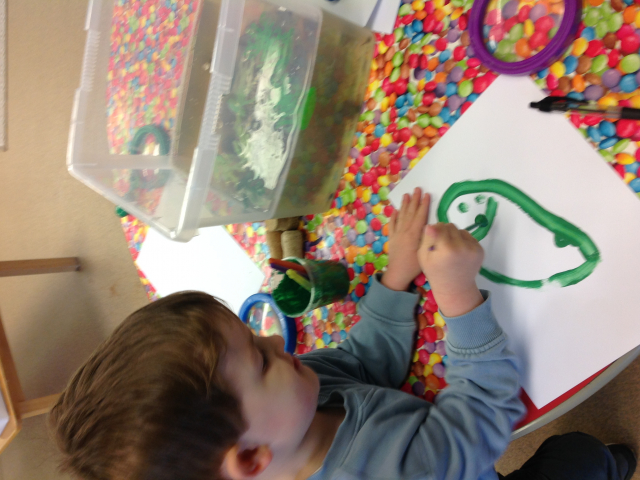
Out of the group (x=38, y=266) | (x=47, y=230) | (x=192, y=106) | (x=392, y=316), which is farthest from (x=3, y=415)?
(x=392, y=316)

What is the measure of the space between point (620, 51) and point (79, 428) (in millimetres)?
638

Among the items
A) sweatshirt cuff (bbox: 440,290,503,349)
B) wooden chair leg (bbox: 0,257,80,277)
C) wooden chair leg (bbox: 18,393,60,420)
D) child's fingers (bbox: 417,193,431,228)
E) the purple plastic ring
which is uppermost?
the purple plastic ring

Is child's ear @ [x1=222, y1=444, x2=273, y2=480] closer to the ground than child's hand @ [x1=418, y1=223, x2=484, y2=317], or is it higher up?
closer to the ground

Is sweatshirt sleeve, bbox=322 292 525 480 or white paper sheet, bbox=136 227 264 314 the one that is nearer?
sweatshirt sleeve, bbox=322 292 525 480

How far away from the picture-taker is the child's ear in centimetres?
43

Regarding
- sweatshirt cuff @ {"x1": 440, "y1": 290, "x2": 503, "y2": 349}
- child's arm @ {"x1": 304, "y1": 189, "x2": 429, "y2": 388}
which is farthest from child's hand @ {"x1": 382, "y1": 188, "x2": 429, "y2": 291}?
sweatshirt cuff @ {"x1": 440, "y1": 290, "x2": 503, "y2": 349}

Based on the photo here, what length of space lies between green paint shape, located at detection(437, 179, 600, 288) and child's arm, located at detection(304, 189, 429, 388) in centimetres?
5

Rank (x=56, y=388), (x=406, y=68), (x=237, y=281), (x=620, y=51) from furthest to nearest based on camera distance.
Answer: (x=56, y=388) → (x=237, y=281) → (x=406, y=68) → (x=620, y=51)

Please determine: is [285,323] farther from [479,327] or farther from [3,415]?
[3,415]

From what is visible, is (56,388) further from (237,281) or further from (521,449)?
(521,449)

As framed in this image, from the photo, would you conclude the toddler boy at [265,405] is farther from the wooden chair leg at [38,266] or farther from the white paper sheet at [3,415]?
the wooden chair leg at [38,266]

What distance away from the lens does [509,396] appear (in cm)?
43

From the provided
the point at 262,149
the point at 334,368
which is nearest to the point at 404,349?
the point at 334,368

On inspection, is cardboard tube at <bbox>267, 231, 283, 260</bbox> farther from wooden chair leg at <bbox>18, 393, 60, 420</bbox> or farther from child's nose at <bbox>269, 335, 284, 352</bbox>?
wooden chair leg at <bbox>18, 393, 60, 420</bbox>
